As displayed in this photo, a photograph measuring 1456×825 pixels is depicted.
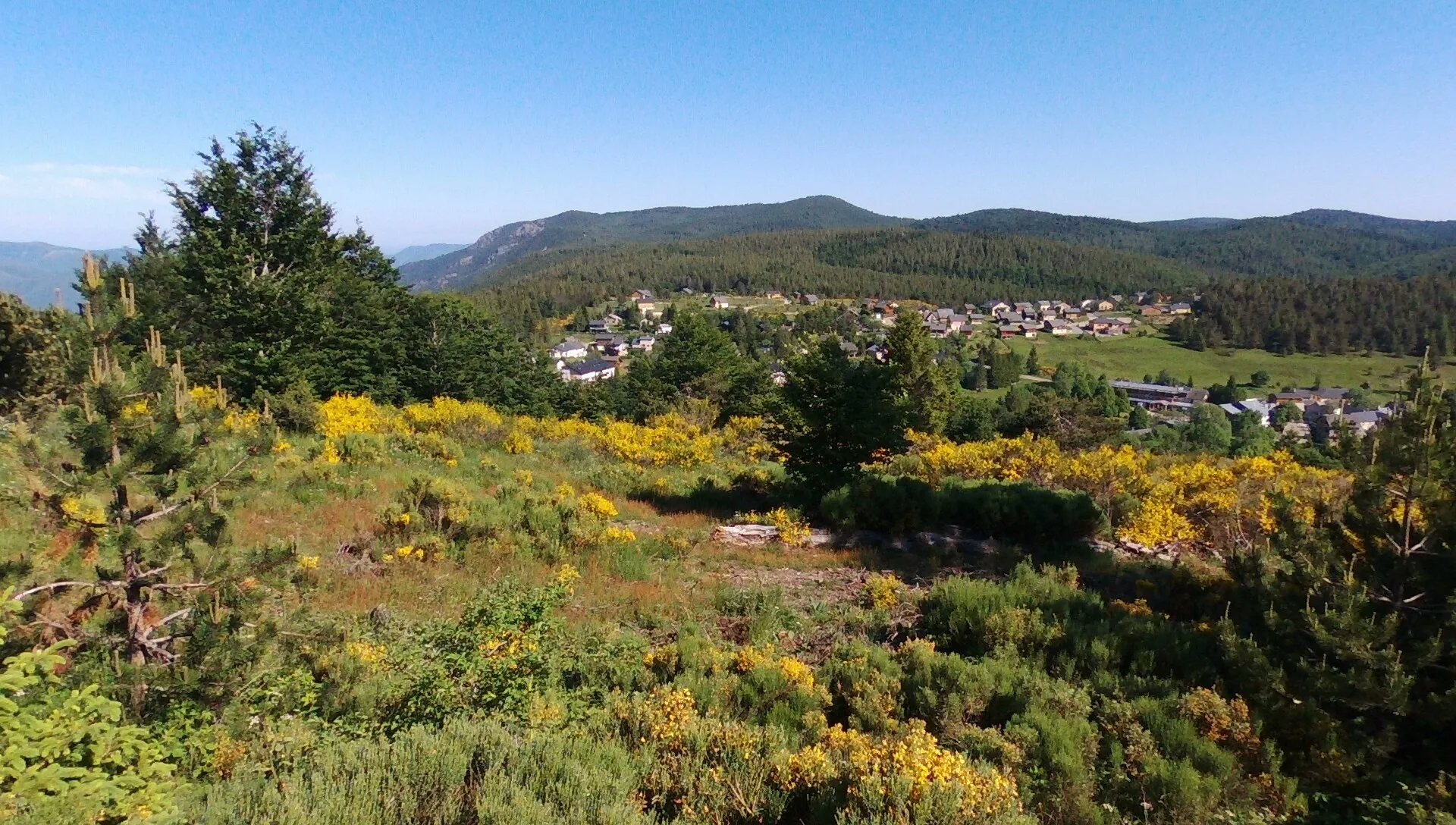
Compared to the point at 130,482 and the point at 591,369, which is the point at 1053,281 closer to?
the point at 591,369

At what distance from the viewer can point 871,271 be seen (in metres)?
173

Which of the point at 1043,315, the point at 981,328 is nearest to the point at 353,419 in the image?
the point at 981,328

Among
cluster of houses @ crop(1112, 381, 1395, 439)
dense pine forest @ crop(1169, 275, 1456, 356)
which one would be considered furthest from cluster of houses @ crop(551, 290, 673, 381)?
dense pine forest @ crop(1169, 275, 1456, 356)

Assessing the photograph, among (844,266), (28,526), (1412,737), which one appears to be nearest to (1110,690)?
(1412,737)

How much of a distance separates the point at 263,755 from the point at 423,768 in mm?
1200

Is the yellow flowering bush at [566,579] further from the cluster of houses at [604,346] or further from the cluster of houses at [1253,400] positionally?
the cluster of houses at [604,346]

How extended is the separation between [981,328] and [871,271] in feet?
225

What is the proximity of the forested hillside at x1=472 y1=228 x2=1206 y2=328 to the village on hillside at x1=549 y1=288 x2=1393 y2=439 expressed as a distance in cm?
641

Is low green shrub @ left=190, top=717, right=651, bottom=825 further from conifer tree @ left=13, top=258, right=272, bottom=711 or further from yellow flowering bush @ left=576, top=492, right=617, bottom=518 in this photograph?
yellow flowering bush @ left=576, top=492, right=617, bottom=518

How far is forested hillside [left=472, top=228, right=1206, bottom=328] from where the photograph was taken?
146 metres

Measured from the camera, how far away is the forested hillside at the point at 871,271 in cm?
14562

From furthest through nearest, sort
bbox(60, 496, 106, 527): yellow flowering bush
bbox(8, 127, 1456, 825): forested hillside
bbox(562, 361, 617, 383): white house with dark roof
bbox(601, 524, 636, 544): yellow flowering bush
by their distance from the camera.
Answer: bbox(562, 361, 617, 383): white house with dark roof
bbox(601, 524, 636, 544): yellow flowering bush
bbox(60, 496, 106, 527): yellow flowering bush
bbox(8, 127, 1456, 825): forested hillside

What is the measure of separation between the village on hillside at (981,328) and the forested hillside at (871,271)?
21.0 feet

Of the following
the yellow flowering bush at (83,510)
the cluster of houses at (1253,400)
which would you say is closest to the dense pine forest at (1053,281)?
the cluster of houses at (1253,400)
